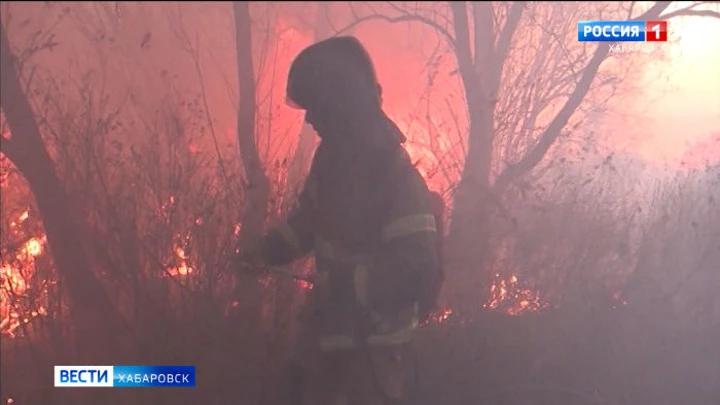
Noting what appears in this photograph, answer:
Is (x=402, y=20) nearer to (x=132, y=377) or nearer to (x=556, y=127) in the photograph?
(x=556, y=127)

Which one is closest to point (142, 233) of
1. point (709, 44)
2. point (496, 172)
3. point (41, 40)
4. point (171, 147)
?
point (171, 147)

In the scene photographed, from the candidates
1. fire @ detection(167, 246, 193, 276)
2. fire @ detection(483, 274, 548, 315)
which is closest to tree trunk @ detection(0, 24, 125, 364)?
fire @ detection(167, 246, 193, 276)

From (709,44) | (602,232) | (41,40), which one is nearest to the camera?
(41,40)

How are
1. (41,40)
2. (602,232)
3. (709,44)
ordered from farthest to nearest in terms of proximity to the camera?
(602,232) → (709,44) → (41,40)

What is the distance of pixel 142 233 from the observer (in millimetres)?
2385

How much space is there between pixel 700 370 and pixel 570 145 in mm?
1231

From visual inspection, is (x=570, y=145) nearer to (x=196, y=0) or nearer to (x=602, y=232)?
(x=602, y=232)

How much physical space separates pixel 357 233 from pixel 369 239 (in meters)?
0.04

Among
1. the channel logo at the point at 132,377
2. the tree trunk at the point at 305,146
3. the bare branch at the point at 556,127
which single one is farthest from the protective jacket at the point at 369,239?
the bare branch at the point at 556,127

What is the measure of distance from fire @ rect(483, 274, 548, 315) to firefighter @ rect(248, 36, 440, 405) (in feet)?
2.81

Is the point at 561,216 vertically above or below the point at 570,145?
below

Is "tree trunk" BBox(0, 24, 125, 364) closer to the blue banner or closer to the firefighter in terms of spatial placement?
the firefighter

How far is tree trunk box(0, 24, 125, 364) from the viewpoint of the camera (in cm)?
232

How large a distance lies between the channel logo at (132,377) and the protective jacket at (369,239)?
69 cm
